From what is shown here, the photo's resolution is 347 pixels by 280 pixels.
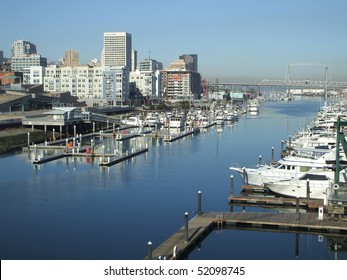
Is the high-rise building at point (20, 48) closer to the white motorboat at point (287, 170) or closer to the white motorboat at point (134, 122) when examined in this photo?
the white motorboat at point (134, 122)

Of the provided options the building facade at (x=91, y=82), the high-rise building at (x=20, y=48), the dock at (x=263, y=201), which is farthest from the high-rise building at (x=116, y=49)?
the dock at (x=263, y=201)

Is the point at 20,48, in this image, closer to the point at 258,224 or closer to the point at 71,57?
the point at 71,57

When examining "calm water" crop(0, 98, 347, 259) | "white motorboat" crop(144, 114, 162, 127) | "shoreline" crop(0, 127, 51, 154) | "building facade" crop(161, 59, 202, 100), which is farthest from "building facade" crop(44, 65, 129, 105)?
"calm water" crop(0, 98, 347, 259)

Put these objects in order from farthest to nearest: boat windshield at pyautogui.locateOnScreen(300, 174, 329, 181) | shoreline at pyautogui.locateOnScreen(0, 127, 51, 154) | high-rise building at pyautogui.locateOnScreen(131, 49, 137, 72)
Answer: high-rise building at pyautogui.locateOnScreen(131, 49, 137, 72) < shoreline at pyautogui.locateOnScreen(0, 127, 51, 154) < boat windshield at pyautogui.locateOnScreen(300, 174, 329, 181)

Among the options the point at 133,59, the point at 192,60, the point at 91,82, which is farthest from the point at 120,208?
the point at 192,60

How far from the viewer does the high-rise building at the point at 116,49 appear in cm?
8512

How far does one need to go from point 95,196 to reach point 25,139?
31.4 feet

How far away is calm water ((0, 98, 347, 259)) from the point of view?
721 cm

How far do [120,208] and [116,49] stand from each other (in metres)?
78.4

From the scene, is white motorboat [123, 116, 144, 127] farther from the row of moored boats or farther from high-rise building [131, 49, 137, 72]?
high-rise building [131, 49, 137, 72]

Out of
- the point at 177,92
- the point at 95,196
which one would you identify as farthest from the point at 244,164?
the point at 177,92

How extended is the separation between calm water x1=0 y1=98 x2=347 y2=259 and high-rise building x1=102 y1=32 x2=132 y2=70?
69.8 m

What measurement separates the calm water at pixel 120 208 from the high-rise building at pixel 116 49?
69769 mm

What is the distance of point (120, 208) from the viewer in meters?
9.50
